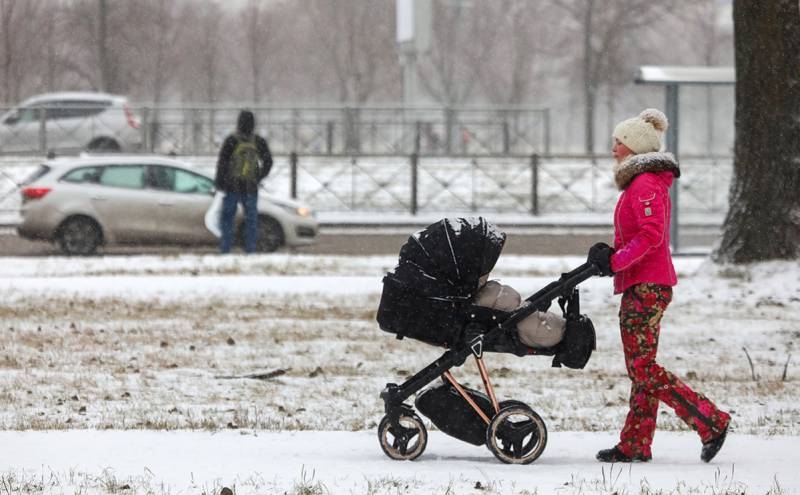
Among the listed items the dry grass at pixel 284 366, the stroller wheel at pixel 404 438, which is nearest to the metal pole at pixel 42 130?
the dry grass at pixel 284 366

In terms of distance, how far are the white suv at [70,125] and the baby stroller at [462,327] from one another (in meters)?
24.0

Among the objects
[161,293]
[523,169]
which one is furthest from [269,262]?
[523,169]

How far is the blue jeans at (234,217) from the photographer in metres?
17.5

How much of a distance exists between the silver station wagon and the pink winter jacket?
1260 cm

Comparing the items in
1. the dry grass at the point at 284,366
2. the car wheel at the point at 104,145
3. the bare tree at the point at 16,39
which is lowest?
the dry grass at the point at 284,366

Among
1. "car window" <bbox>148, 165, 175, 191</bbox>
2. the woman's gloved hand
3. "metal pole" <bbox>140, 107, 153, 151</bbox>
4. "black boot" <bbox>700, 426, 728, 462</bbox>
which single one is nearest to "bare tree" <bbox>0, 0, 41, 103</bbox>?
"metal pole" <bbox>140, 107, 153, 151</bbox>

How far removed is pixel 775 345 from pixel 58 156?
2043cm

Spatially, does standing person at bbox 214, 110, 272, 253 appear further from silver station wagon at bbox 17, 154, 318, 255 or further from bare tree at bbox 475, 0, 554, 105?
bare tree at bbox 475, 0, 554, 105

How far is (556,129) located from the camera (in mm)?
81562

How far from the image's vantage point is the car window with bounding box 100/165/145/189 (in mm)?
18969

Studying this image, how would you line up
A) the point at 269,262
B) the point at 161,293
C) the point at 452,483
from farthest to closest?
the point at 269,262 < the point at 161,293 < the point at 452,483

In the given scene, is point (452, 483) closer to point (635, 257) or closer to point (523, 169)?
point (635, 257)

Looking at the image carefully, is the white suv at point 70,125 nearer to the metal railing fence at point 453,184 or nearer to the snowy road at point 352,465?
the metal railing fence at point 453,184

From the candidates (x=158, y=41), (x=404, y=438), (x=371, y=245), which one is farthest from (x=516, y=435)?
(x=158, y=41)
